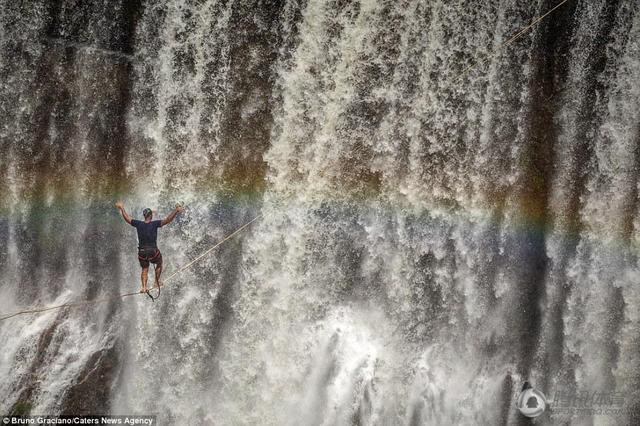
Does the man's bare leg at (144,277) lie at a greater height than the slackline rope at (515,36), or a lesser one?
lesser

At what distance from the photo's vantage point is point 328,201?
6.01 meters

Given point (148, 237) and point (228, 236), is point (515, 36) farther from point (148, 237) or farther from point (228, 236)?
point (148, 237)

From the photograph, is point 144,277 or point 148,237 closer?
point 148,237

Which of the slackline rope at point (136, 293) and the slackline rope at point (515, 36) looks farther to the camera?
the slackline rope at point (136, 293)

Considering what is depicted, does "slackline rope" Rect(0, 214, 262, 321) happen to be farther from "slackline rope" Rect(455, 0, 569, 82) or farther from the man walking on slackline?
"slackline rope" Rect(455, 0, 569, 82)

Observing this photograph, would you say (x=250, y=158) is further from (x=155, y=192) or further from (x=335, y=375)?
(x=335, y=375)

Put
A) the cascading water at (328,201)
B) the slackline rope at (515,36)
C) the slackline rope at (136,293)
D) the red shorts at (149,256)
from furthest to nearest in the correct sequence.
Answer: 1. the slackline rope at (136,293)
2. the red shorts at (149,256)
3. the cascading water at (328,201)
4. the slackline rope at (515,36)

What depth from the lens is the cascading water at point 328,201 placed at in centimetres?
560

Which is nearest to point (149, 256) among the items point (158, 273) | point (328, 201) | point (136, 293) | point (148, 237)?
point (148, 237)

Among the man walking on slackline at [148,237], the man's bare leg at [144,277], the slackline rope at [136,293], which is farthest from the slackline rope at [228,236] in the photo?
the man walking on slackline at [148,237]

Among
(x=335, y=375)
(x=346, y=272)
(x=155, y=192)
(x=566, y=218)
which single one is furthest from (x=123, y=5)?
(x=566, y=218)

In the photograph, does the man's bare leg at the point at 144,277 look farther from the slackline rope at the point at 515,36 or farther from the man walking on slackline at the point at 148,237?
the slackline rope at the point at 515,36

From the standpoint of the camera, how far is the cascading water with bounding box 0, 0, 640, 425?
18.4 ft

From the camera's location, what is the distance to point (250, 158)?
6098mm
